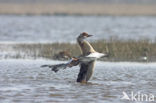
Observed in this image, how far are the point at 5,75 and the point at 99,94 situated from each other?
3865 millimetres

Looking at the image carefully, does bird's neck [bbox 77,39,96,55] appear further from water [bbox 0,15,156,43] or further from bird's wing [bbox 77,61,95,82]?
water [bbox 0,15,156,43]

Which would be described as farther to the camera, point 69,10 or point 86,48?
point 69,10

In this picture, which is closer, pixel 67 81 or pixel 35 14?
pixel 67 81

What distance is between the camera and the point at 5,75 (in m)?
15.6

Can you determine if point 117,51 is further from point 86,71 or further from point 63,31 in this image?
point 63,31

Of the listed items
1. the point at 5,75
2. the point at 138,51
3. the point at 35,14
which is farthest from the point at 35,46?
the point at 35,14

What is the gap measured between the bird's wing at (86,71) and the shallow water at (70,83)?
0.67ft

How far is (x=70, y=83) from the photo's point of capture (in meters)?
14.5

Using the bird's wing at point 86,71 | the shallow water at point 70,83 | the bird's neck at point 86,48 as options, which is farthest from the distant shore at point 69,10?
the bird's neck at point 86,48

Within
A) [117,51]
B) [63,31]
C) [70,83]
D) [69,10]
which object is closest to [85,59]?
[70,83]

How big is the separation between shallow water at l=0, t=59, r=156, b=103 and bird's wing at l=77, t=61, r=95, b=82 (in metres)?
0.20

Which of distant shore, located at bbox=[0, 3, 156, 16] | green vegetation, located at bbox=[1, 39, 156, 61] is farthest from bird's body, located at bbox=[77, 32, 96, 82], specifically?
distant shore, located at bbox=[0, 3, 156, 16]

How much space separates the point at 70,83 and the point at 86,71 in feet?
1.76

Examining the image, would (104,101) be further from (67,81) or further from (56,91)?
(67,81)
